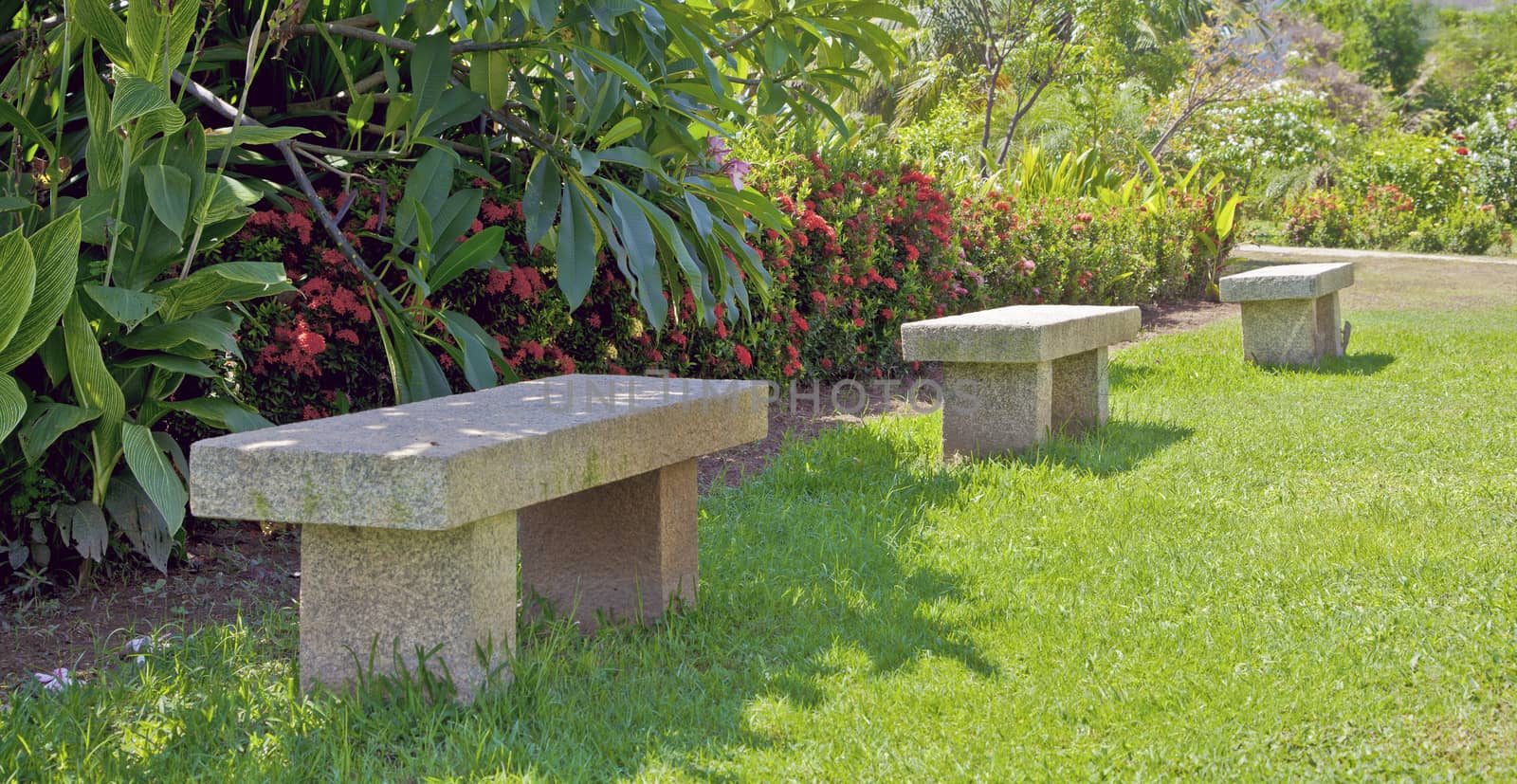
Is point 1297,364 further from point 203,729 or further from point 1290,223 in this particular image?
point 1290,223

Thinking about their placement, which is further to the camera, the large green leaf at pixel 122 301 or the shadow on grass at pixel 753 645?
the large green leaf at pixel 122 301

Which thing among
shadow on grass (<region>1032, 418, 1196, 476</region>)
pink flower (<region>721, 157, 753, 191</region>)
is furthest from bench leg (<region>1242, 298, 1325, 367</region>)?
pink flower (<region>721, 157, 753, 191</region>)

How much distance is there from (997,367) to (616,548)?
221 centimetres

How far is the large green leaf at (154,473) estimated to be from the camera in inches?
112

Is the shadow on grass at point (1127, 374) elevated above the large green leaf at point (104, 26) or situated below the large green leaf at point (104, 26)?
below

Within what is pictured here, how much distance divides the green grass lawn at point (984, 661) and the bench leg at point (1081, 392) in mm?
878

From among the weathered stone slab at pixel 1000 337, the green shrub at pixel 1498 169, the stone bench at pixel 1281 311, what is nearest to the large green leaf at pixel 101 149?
the weathered stone slab at pixel 1000 337

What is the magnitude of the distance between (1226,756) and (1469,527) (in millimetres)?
1838

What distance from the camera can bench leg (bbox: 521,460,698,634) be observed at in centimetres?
308

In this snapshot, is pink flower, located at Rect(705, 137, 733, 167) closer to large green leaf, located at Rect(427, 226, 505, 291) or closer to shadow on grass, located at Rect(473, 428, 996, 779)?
shadow on grass, located at Rect(473, 428, 996, 779)

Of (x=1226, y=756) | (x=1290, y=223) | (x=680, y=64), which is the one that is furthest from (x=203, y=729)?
(x=1290, y=223)

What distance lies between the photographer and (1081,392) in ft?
17.9

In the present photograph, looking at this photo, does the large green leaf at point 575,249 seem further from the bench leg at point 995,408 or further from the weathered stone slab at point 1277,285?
the weathered stone slab at point 1277,285

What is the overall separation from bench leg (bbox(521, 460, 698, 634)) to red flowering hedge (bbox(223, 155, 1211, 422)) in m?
1.05
